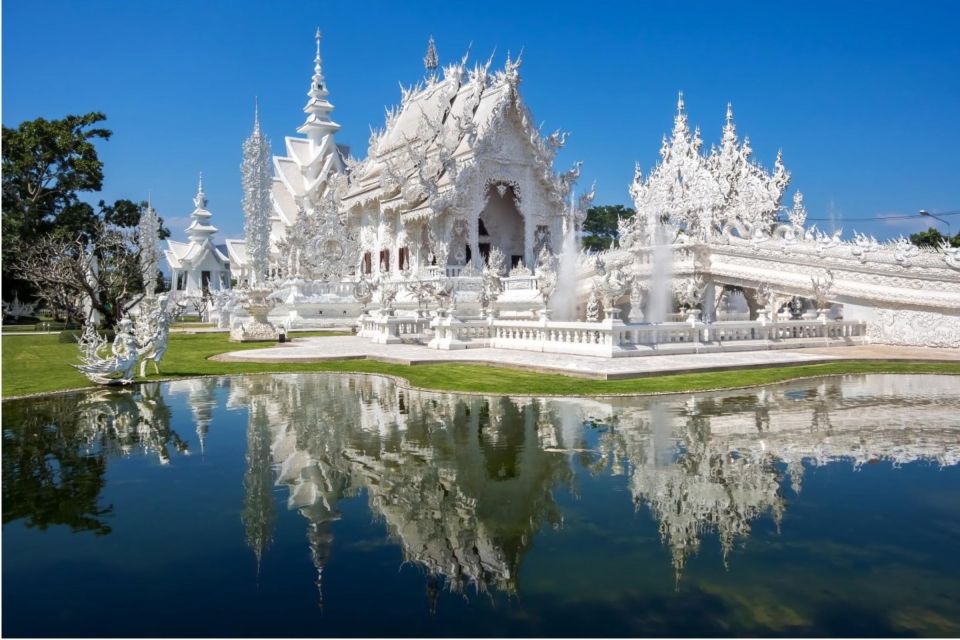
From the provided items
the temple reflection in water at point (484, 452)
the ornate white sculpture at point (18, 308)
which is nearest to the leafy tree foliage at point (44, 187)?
the ornate white sculpture at point (18, 308)

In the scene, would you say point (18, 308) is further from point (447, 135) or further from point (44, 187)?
point (447, 135)

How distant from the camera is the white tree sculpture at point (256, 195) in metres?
27.6

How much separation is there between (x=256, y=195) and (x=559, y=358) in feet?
60.5

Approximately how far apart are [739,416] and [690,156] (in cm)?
3211

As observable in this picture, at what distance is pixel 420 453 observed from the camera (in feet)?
21.1

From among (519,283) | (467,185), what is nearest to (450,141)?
(467,185)

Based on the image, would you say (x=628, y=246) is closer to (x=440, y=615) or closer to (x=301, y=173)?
(x=440, y=615)

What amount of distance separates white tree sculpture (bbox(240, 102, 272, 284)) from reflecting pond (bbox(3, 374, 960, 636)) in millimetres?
19916

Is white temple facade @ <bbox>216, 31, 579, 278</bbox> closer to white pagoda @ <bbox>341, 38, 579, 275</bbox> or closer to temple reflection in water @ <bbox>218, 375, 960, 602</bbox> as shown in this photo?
white pagoda @ <bbox>341, 38, 579, 275</bbox>

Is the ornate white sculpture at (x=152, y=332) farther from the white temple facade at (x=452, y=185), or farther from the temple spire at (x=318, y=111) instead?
the temple spire at (x=318, y=111)

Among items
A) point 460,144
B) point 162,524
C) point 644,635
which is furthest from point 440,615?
point 460,144

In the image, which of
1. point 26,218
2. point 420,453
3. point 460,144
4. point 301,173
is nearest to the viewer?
point 420,453

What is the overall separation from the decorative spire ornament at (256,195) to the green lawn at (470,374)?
11185 millimetres

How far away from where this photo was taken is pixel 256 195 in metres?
27.8
